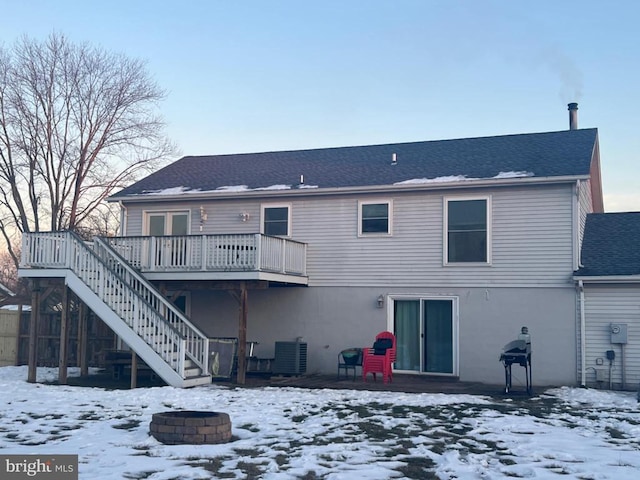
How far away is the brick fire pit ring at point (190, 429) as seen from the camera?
29.8 ft

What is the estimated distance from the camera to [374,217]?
18250 millimetres

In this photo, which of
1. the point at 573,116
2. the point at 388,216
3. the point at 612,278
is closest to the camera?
the point at 612,278

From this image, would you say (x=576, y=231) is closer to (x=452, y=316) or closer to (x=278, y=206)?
(x=452, y=316)

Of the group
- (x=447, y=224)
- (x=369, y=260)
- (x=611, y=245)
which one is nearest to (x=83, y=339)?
(x=369, y=260)

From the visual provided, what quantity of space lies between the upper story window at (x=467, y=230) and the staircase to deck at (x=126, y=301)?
20.1 feet

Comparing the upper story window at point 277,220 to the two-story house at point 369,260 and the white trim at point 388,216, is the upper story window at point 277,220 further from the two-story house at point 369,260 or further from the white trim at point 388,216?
the white trim at point 388,216

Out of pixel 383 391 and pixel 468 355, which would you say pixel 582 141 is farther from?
pixel 383 391

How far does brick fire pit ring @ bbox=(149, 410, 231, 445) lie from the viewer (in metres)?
9.08

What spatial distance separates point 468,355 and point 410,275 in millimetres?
2311

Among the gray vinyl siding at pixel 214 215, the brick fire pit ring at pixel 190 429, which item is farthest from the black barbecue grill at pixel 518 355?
the gray vinyl siding at pixel 214 215

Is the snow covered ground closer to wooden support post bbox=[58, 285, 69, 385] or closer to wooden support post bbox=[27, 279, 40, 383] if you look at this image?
wooden support post bbox=[58, 285, 69, 385]

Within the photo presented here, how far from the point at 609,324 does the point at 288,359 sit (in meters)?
7.26

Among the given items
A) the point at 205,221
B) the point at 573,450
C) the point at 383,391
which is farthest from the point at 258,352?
the point at 573,450

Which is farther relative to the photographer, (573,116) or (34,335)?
(573,116)
